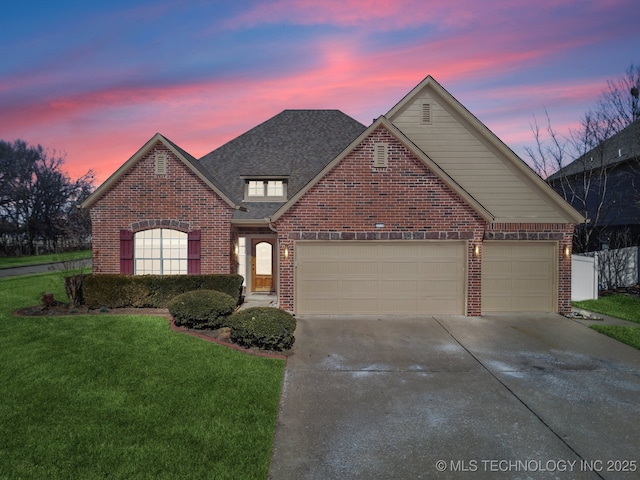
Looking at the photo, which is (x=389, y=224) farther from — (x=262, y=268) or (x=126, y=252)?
(x=126, y=252)

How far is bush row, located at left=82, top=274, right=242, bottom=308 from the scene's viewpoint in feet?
40.8

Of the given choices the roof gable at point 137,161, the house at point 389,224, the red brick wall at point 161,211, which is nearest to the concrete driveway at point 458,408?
the house at point 389,224

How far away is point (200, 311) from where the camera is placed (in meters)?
9.91

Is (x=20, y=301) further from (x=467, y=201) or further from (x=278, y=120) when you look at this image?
(x=467, y=201)

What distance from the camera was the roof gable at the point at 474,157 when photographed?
13.1 meters

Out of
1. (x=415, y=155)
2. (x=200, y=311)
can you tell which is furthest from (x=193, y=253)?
(x=415, y=155)

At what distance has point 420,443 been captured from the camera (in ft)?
16.4

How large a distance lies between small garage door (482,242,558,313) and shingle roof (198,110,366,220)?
8039 mm

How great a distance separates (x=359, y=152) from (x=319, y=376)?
7.54 meters

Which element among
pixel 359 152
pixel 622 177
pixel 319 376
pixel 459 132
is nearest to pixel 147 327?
pixel 319 376

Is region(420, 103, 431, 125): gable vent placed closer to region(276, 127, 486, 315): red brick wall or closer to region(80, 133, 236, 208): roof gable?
region(276, 127, 486, 315): red brick wall

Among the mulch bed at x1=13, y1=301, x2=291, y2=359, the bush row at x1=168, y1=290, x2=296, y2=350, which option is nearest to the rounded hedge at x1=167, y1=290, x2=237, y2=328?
the bush row at x1=168, y1=290, x2=296, y2=350

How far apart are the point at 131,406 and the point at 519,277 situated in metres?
12.2

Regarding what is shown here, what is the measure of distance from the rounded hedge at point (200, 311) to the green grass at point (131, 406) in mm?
538
